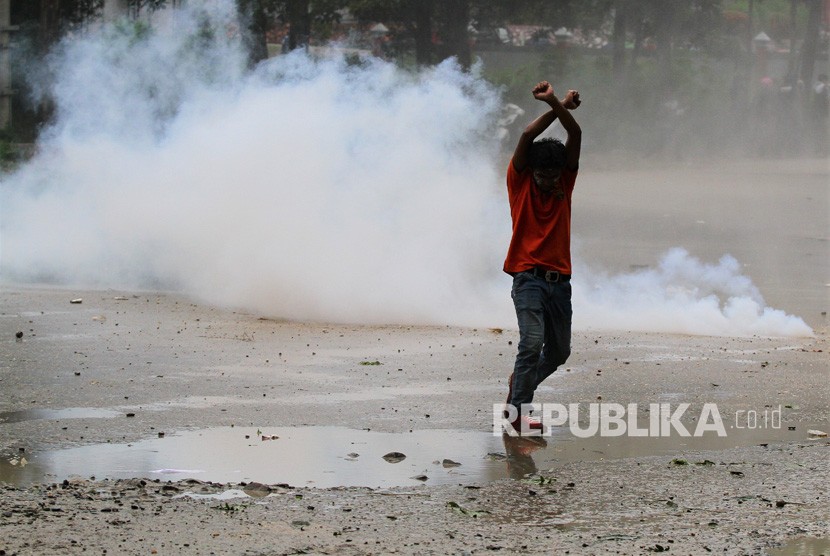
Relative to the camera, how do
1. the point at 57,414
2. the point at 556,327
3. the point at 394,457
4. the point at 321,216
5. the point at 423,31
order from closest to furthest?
the point at 394,457 < the point at 556,327 < the point at 57,414 < the point at 321,216 < the point at 423,31

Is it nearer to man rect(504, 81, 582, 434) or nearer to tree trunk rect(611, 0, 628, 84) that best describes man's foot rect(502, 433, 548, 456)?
man rect(504, 81, 582, 434)

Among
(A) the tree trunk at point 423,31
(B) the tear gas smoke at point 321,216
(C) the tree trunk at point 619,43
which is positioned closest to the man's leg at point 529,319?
(B) the tear gas smoke at point 321,216

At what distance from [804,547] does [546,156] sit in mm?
2541

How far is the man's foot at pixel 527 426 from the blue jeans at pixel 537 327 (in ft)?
0.35

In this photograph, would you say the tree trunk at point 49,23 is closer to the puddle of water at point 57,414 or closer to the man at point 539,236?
the puddle of water at point 57,414

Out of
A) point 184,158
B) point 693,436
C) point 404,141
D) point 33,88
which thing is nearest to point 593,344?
point 693,436

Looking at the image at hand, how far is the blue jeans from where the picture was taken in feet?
21.9

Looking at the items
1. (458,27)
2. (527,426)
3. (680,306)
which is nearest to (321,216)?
(680,306)

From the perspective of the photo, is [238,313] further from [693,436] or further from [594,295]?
[693,436]

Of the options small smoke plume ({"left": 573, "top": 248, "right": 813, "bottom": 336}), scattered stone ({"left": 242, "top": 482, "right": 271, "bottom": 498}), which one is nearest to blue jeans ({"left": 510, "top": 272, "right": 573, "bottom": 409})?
scattered stone ({"left": 242, "top": 482, "right": 271, "bottom": 498})

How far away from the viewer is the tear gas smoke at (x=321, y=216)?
11.5m

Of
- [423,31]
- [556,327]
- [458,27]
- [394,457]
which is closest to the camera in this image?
[394,457]

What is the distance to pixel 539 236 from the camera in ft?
22.0

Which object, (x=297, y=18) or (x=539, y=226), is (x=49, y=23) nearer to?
(x=297, y=18)
